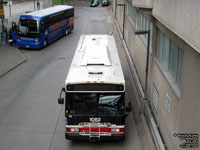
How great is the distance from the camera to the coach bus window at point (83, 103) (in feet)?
33.2

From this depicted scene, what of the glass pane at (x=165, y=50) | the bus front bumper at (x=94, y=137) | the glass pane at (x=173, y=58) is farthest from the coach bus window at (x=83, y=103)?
the glass pane at (x=165, y=50)

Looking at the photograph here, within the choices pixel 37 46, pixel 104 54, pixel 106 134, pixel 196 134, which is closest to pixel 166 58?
pixel 104 54

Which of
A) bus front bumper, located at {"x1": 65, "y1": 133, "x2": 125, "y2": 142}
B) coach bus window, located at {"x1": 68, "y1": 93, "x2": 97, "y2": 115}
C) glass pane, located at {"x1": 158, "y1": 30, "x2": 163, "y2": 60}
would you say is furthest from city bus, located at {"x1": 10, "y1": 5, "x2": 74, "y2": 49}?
coach bus window, located at {"x1": 68, "y1": 93, "x2": 97, "y2": 115}

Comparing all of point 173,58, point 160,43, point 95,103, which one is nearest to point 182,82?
point 173,58

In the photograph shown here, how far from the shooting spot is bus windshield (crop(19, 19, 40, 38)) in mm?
26672

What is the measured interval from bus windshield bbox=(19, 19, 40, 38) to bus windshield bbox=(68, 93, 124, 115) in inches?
700

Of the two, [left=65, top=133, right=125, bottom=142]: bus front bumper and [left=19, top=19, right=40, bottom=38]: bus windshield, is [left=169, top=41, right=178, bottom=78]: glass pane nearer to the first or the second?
[left=65, top=133, right=125, bottom=142]: bus front bumper

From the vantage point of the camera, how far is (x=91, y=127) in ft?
34.2

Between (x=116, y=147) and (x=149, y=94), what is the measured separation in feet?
11.9

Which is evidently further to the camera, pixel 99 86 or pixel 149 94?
pixel 149 94

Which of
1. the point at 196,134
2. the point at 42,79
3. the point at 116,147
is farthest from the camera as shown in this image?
the point at 42,79

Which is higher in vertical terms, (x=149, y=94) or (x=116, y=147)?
(x=149, y=94)

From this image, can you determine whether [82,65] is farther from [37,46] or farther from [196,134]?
[37,46]

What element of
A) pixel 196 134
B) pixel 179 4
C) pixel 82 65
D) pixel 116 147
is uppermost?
pixel 179 4
